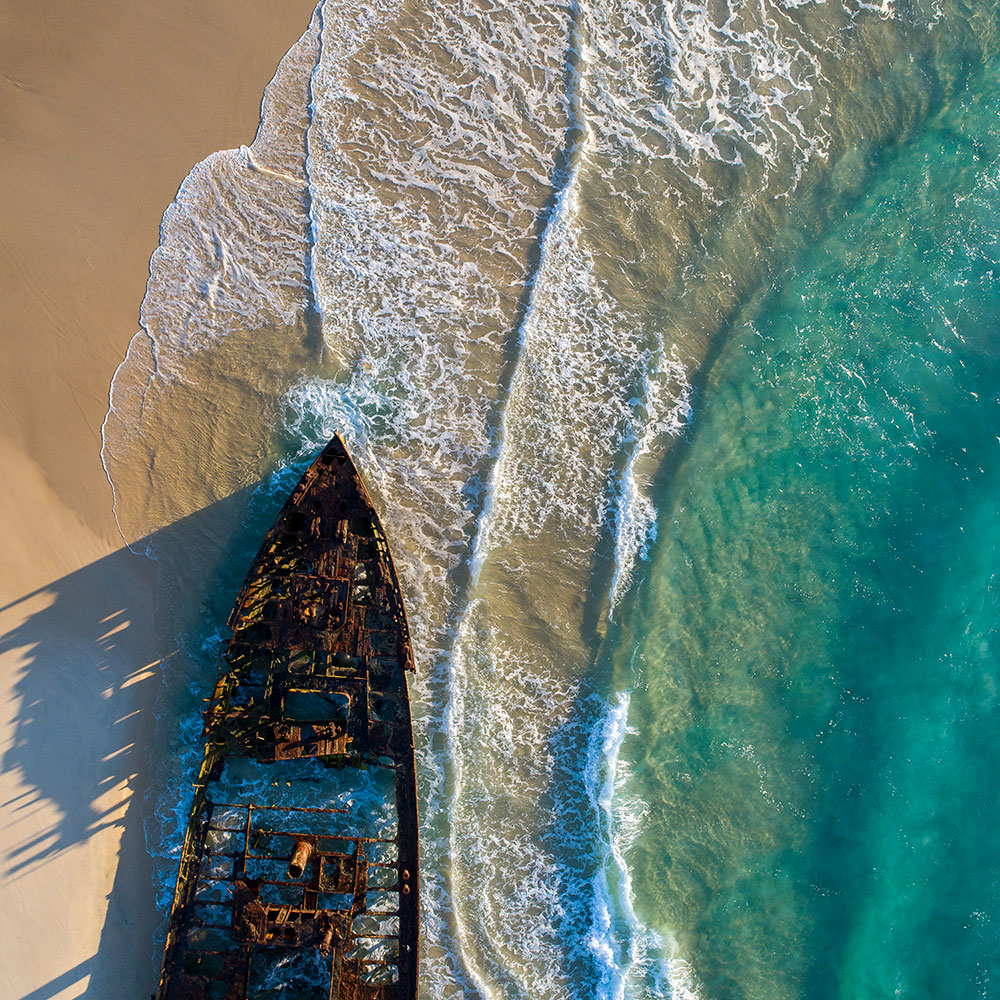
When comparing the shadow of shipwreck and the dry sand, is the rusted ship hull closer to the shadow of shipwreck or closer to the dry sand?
the shadow of shipwreck

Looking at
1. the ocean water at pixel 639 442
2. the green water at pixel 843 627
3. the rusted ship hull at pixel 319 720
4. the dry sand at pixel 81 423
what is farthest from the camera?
the green water at pixel 843 627

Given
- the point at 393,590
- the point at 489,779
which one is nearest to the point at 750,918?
the point at 489,779

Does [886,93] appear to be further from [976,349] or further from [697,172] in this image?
[976,349]

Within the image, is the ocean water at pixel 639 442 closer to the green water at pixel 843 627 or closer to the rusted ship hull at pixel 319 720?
the green water at pixel 843 627

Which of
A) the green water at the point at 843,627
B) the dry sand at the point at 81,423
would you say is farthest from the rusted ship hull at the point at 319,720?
the green water at the point at 843,627

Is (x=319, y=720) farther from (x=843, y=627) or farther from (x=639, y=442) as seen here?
(x=843, y=627)

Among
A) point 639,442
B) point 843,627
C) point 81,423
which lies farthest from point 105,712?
point 843,627
